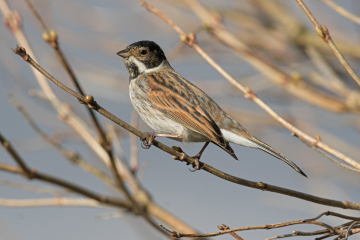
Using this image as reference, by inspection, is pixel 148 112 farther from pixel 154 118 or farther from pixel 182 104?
pixel 182 104

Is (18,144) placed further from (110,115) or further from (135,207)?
(110,115)

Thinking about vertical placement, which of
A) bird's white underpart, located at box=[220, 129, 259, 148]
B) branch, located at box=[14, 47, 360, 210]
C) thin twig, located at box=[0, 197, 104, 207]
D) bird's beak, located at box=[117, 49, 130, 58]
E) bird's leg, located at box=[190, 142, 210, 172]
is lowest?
thin twig, located at box=[0, 197, 104, 207]

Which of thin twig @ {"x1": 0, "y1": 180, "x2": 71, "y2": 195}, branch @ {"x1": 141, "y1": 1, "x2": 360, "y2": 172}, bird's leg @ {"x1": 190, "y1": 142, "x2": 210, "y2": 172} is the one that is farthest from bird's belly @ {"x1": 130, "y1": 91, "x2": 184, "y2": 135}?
thin twig @ {"x1": 0, "y1": 180, "x2": 71, "y2": 195}

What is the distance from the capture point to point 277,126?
5266 mm

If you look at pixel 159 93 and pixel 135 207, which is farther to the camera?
pixel 159 93

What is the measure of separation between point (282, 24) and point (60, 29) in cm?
281

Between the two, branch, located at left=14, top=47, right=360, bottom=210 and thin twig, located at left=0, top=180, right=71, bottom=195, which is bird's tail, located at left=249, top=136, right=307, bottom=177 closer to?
branch, located at left=14, top=47, right=360, bottom=210

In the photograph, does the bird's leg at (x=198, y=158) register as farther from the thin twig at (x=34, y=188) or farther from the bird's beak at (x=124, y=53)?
the bird's beak at (x=124, y=53)

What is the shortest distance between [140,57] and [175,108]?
1.06 m

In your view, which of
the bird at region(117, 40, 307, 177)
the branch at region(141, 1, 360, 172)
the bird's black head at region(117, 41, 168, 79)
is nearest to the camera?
the branch at region(141, 1, 360, 172)

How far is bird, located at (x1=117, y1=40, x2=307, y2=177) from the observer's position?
4.48m

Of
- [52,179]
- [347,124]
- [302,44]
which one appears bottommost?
[52,179]

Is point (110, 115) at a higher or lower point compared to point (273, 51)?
lower

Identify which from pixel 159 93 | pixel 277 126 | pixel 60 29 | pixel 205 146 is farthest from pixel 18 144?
pixel 277 126
